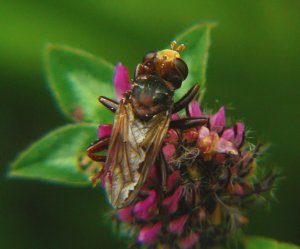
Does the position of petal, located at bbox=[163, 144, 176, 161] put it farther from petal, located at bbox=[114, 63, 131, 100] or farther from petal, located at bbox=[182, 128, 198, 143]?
petal, located at bbox=[114, 63, 131, 100]

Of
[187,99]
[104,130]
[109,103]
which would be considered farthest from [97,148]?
[187,99]

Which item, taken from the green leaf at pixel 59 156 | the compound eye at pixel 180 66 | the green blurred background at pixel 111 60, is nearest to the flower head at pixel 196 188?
the compound eye at pixel 180 66

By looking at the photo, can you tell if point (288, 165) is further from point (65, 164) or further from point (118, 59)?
point (65, 164)

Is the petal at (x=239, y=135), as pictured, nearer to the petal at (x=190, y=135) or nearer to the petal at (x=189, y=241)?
the petal at (x=190, y=135)

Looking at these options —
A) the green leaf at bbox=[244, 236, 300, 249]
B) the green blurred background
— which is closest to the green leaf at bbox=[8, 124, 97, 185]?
the green leaf at bbox=[244, 236, 300, 249]

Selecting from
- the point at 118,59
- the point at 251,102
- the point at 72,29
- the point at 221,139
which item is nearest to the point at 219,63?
the point at 251,102
